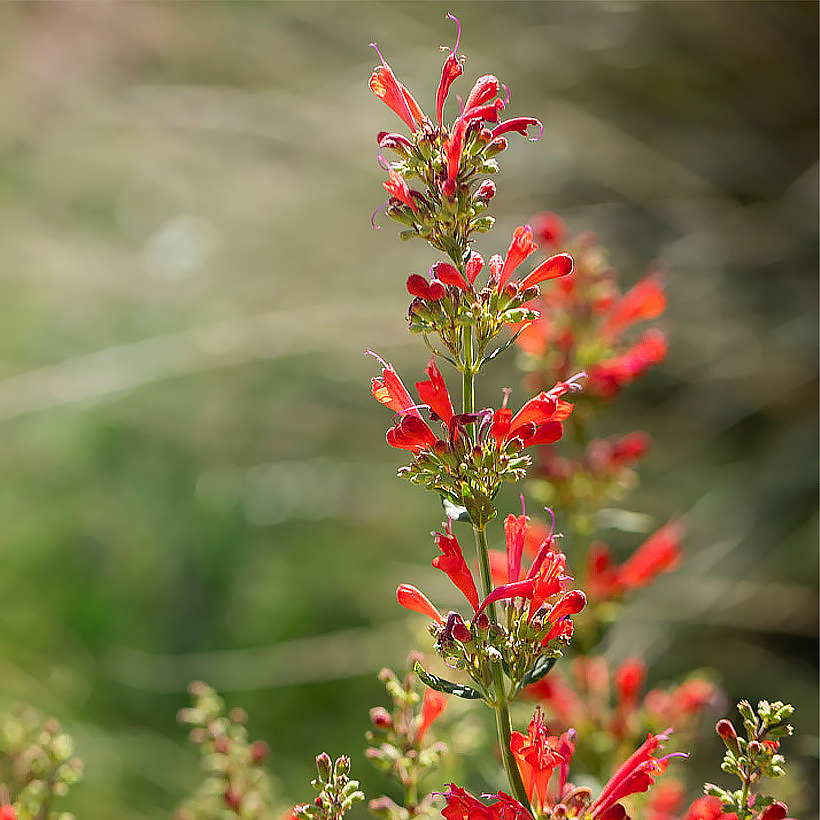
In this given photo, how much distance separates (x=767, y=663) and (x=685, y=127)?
696 millimetres

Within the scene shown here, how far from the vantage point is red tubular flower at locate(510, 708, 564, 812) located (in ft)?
1.06

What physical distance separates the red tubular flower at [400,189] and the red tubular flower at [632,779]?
211 mm

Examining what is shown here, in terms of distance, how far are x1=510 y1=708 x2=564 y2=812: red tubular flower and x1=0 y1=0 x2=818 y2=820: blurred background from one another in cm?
59

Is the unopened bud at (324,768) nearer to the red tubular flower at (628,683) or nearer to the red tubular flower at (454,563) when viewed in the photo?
the red tubular flower at (454,563)

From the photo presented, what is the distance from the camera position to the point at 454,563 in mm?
339

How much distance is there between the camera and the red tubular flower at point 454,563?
33 centimetres

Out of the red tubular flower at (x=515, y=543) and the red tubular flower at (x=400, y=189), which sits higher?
the red tubular flower at (x=400, y=189)

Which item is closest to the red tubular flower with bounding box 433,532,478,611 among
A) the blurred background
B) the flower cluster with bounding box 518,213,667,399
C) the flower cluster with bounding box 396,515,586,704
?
the flower cluster with bounding box 396,515,586,704

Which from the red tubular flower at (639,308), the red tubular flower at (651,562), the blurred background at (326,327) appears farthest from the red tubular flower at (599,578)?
the blurred background at (326,327)

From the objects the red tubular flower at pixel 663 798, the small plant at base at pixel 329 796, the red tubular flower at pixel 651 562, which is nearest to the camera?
the small plant at base at pixel 329 796

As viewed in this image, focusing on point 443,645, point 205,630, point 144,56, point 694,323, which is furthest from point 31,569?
point 443,645

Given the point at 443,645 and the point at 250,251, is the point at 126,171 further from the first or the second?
the point at 443,645

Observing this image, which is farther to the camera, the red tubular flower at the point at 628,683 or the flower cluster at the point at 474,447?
the red tubular flower at the point at 628,683

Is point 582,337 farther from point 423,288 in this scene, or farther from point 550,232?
point 423,288
